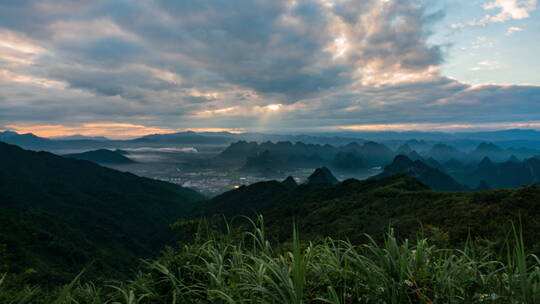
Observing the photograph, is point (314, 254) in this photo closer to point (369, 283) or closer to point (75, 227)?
point (369, 283)

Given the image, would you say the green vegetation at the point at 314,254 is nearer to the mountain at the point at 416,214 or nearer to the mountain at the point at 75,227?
the mountain at the point at 416,214

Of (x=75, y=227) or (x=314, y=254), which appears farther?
(x=75, y=227)

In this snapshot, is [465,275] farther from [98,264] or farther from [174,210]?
[174,210]

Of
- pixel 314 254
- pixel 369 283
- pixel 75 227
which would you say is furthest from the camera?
pixel 75 227

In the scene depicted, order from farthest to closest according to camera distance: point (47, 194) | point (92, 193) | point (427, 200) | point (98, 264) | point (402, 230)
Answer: point (92, 193), point (47, 194), point (98, 264), point (427, 200), point (402, 230)

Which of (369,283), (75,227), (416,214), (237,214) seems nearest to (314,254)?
(369,283)

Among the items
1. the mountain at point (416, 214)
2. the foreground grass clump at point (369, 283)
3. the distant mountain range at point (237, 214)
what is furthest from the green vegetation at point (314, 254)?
the distant mountain range at point (237, 214)

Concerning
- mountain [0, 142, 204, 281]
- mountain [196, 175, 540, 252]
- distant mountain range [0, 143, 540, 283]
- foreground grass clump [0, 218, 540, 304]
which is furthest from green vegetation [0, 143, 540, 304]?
mountain [0, 142, 204, 281]

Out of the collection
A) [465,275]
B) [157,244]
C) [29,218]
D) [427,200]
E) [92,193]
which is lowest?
[157,244]

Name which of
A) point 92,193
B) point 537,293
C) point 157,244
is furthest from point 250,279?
point 92,193

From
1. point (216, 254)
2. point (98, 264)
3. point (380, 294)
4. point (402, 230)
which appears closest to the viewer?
point (380, 294)
